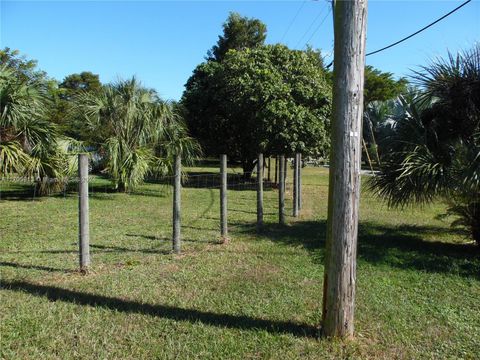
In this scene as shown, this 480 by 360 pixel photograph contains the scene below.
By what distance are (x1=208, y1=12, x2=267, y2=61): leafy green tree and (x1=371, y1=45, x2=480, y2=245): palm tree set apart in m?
28.8

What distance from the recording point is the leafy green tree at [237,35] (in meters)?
35.3

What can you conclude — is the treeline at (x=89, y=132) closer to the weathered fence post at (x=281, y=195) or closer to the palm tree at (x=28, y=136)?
the palm tree at (x=28, y=136)

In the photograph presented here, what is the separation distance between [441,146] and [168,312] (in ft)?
16.6

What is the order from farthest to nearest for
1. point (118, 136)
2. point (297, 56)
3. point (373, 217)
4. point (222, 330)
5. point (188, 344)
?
point (297, 56), point (118, 136), point (373, 217), point (222, 330), point (188, 344)

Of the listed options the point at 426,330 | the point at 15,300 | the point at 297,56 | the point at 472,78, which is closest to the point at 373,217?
the point at 472,78

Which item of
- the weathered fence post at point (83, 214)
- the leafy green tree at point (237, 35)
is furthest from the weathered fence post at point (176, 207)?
the leafy green tree at point (237, 35)

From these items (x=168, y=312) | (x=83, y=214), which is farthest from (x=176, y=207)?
(x=168, y=312)

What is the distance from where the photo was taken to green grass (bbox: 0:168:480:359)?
3.66m

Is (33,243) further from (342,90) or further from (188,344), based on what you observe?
(342,90)

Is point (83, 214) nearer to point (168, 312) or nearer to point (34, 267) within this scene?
point (34, 267)

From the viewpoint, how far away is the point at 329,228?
152 inches

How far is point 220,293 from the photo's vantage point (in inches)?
192

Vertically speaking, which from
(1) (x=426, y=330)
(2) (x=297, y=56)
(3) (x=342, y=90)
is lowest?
(1) (x=426, y=330)

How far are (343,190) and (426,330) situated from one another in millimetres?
1533
